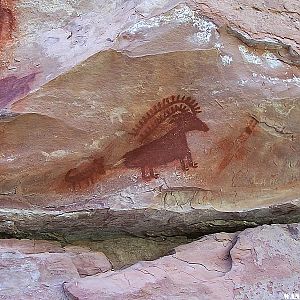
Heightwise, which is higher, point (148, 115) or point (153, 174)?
point (148, 115)

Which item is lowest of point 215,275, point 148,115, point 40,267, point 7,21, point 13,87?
point 215,275

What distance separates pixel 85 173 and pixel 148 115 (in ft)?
0.88

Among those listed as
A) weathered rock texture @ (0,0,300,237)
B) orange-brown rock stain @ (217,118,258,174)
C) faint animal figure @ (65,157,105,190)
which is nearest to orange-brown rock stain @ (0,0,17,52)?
weathered rock texture @ (0,0,300,237)

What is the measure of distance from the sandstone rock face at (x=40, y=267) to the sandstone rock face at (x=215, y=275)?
2.9 inches

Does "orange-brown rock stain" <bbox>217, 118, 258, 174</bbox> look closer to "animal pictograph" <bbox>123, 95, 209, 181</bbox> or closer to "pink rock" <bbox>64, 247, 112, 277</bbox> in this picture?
"animal pictograph" <bbox>123, 95, 209, 181</bbox>

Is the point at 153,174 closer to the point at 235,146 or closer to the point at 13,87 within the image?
the point at 235,146

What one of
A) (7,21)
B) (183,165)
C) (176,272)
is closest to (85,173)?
(183,165)

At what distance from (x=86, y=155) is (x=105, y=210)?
21cm

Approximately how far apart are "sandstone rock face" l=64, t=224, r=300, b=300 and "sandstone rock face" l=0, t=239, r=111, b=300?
7cm

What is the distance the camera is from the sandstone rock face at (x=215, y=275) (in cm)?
182

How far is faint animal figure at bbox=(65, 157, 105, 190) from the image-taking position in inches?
79.9

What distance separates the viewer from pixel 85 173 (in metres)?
2.04

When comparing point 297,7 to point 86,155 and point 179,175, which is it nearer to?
point 179,175

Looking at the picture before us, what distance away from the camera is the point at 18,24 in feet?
6.70
